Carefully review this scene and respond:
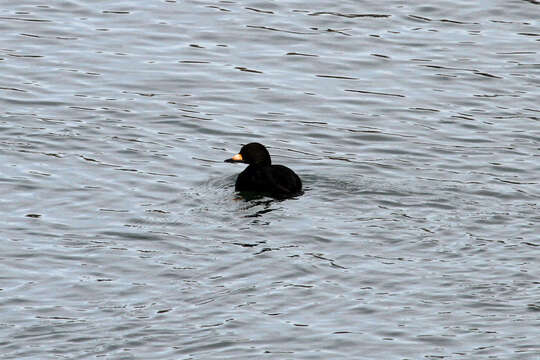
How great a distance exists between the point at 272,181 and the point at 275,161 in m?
1.94

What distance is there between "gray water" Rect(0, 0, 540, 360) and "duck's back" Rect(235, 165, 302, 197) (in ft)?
0.56

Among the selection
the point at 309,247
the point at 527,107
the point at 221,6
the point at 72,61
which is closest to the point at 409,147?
the point at 527,107

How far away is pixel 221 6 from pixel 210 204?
10.3 m

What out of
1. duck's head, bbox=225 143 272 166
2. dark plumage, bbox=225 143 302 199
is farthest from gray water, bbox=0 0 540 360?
duck's head, bbox=225 143 272 166

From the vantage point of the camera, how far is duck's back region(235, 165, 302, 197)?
606 inches

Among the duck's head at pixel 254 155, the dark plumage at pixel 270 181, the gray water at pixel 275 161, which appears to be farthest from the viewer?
the duck's head at pixel 254 155

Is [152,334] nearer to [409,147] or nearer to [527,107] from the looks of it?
[409,147]

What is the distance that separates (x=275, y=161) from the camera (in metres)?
17.4

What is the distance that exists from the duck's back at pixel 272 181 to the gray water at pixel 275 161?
17cm

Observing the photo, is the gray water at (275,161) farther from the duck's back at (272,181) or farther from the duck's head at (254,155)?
the duck's head at (254,155)

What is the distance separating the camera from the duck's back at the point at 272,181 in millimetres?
15398

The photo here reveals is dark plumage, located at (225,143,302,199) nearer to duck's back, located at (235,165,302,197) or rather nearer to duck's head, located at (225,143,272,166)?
duck's back, located at (235,165,302,197)

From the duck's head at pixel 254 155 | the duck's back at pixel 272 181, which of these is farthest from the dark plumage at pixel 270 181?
→ the duck's head at pixel 254 155

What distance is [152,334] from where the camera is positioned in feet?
36.4
